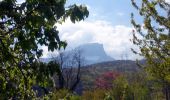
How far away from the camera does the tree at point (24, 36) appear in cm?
622

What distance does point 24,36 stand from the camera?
6328 mm

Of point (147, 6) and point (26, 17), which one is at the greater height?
point (147, 6)

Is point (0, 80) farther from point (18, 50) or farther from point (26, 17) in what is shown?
point (26, 17)

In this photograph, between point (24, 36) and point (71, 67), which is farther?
point (71, 67)

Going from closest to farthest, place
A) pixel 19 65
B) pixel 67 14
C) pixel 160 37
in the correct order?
pixel 19 65 → pixel 67 14 → pixel 160 37

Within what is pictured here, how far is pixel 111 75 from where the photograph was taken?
A: 103 m

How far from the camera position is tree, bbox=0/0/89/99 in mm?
6219

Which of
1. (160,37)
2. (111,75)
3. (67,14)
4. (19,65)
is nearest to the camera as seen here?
(19,65)

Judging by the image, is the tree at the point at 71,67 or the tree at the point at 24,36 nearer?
the tree at the point at 24,36

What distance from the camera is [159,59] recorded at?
A: 1823 centimetres

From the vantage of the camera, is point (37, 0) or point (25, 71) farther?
point (25, 71)

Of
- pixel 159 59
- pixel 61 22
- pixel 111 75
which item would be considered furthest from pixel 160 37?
pixel 111 75

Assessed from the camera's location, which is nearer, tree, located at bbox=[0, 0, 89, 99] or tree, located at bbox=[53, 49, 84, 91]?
tree, located at bbox=[0, 0, 89, 99]

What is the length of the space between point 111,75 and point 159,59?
84.9m
